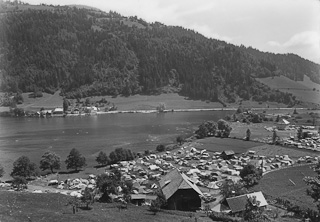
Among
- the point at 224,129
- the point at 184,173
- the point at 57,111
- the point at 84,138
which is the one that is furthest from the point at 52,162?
the point at 57,111

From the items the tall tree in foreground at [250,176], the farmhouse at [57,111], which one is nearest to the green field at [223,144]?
the tall tree in foreground at [250,176]

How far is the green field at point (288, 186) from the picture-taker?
3431cm

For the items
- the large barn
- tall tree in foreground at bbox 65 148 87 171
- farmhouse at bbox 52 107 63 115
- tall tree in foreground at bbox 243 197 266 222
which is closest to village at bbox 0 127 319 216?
the large barn

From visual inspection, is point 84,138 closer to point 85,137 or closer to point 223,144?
point 85,137

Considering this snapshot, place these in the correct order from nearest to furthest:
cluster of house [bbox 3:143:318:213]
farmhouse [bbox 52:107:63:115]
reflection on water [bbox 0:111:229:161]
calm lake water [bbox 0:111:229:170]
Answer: cluster of house [bbox 3:143:318:213], calm lake water [bbox 0:111:229:170], reflection on water [bbox 0:111:229:161], farmhouse [bbox 52:107:63:115]

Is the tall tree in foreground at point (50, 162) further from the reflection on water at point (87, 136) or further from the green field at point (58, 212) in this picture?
the green field at point (58, 212)

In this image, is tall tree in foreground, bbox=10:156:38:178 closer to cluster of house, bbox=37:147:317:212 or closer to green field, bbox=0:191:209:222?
cluster of house, bbox=37:147:317:212

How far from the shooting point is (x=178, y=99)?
181125mm

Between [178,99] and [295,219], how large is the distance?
15381 cm

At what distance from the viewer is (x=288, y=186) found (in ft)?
131

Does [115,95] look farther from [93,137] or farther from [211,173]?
[211,173]

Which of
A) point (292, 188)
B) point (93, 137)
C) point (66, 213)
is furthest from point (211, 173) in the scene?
point (93, 137)

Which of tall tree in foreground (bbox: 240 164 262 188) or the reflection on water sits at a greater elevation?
tall tree in foreground (bbox: 240 164 262 188)

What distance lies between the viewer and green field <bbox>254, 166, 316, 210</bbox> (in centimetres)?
3431
